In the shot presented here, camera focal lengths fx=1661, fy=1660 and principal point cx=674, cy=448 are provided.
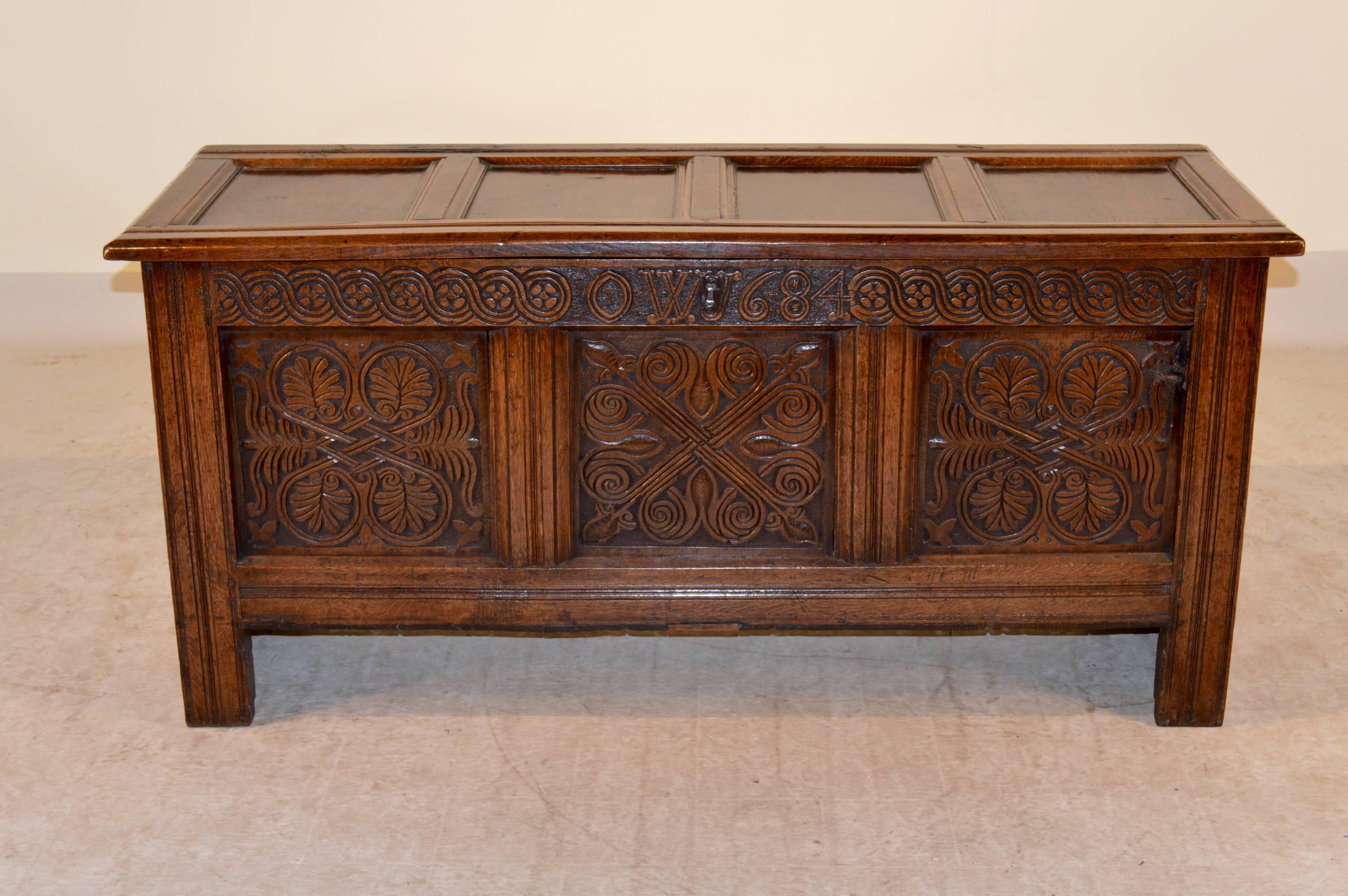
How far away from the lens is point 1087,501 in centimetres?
304

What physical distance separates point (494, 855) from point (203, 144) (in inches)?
123

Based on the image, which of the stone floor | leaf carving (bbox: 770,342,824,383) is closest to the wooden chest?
leaf carving (bbox: 770,342,824,383)

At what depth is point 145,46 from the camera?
5.00 m

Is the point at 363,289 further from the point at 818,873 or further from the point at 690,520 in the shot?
the point at 818,873

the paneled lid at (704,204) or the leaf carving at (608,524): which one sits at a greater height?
the paneled lid at (704,204)

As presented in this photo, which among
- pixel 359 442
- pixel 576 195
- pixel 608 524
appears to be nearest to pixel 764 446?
pixel 608 524

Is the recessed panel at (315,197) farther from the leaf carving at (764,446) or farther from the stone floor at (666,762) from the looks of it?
the stone floor at (666,762)

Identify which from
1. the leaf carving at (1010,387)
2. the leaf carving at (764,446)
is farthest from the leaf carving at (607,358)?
the leaf carving at (1010,387)

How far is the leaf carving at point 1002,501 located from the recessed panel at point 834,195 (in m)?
0.49

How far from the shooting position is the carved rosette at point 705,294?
2850mm

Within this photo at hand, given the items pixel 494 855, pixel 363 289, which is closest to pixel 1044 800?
pixel 494 855

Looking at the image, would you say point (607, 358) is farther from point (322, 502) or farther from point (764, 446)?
point (322, 502)

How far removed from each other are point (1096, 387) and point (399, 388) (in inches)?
48.9

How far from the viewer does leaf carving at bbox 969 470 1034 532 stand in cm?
303
